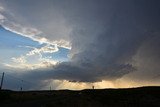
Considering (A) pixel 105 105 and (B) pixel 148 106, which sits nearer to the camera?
(A) pixel 105 105

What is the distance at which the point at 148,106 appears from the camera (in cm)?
6456

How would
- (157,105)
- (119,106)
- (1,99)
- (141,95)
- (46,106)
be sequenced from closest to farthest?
1. (46,106)
2. (119,106)
3. (157,105)
4. (1,99)
5. (141,95)

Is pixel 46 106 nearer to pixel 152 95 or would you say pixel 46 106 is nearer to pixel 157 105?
pixel 157 105

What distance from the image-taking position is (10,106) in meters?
56.5

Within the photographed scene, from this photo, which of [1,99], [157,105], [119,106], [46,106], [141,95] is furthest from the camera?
[141,95]

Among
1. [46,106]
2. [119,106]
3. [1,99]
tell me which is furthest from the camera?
[1,99]

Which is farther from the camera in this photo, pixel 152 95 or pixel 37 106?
pixel 152 95

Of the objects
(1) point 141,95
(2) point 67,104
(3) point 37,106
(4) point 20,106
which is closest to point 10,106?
(4) point 20,106

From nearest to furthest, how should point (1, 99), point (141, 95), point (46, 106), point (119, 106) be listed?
point (46, 106)
point (119, 106)
point (1, 99)
point (141, 95)

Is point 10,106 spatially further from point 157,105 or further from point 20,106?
point 157,105

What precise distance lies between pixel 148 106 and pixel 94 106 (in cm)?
1385

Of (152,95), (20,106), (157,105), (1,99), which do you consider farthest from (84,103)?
(152,95)

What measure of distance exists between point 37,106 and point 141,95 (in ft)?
119

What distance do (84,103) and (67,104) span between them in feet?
11.6
